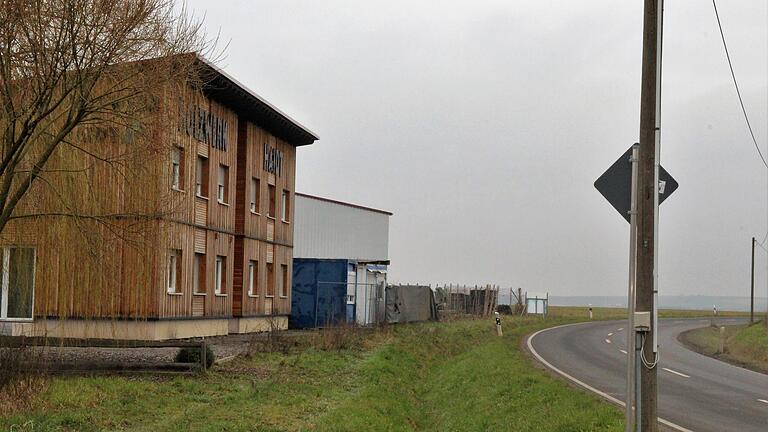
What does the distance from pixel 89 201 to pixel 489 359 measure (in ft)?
38.8

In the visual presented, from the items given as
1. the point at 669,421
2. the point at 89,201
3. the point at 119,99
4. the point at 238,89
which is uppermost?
the point at 238,89

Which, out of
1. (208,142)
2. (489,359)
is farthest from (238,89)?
(489,359)

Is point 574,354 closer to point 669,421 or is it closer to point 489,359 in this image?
point 489,359

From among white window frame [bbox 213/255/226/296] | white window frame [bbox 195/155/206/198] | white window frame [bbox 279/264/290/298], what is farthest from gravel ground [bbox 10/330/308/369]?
white window frame [bbox 279/264/290/298]

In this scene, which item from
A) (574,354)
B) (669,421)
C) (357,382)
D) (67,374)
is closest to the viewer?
(669,421)

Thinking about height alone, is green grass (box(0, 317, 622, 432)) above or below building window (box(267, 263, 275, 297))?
below

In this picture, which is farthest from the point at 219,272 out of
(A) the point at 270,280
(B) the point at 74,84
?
(B) the point at 74,84

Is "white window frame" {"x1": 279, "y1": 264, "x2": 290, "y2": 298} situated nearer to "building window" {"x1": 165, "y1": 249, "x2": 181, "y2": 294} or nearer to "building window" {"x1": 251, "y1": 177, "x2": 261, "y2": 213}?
"building window" {"x1": 251, "y1": 177, "x2": 261, "y2": 213}

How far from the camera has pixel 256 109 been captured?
3450 cm

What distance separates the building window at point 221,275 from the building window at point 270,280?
16.7 ft

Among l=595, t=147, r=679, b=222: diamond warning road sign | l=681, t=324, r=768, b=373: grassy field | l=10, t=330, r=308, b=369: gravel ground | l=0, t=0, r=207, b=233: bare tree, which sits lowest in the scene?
l=681, t=324, r=768, b=373: grassy field

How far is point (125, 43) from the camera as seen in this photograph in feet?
50.7

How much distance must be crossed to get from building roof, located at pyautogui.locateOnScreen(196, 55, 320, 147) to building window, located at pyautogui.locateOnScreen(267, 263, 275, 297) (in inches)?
214

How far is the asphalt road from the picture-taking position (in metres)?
15.7
